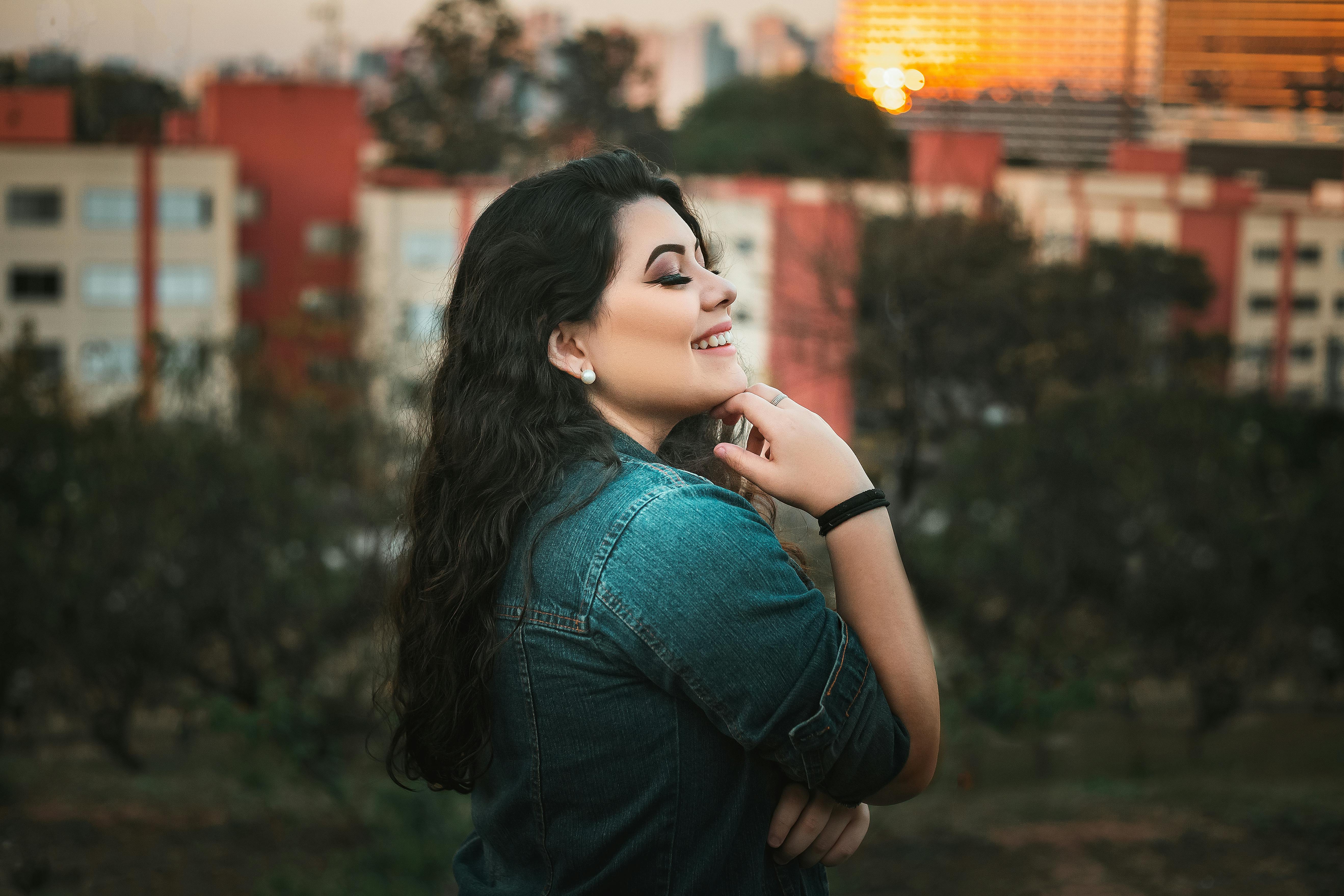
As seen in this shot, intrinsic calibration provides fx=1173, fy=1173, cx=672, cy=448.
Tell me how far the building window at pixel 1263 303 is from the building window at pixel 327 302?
13.8 metres

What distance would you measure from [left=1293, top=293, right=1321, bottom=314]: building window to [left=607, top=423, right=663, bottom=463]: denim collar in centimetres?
1188

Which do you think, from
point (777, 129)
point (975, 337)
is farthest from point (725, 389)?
point (777, 129)

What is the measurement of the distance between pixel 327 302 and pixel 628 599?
77.6 ft

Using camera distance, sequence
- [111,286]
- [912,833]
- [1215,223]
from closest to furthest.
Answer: [912,833], [1215,223], [111,286]

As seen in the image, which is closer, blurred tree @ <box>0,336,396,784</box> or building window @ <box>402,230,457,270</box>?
blurred tree @ <box>0,336,396,784</box>

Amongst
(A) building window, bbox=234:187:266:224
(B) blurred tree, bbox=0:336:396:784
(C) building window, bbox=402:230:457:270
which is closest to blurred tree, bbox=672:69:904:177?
(C) building window, bbox=402:230:457:270

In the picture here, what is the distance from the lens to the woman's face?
4.12ft

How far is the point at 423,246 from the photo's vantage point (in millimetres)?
24203

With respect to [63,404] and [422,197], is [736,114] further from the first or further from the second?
[63,404]

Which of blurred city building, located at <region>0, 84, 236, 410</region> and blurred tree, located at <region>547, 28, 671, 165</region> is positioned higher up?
blurred tree, located at <region>547, 28, 671, 165</region>

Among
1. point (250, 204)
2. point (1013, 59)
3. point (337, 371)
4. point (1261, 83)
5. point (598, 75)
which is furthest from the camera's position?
point (250, 204)

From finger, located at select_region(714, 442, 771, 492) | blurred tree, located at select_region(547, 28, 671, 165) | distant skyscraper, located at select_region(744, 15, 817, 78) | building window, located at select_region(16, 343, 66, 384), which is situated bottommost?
building window, located at select_region(16, 343, 66, 384)

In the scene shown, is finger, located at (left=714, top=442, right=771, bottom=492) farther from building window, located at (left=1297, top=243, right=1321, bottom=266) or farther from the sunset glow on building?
building window, located at (left=1297, top=243, right=1321, bottom=266)

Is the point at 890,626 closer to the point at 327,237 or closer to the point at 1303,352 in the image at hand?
the point at 1303,352
